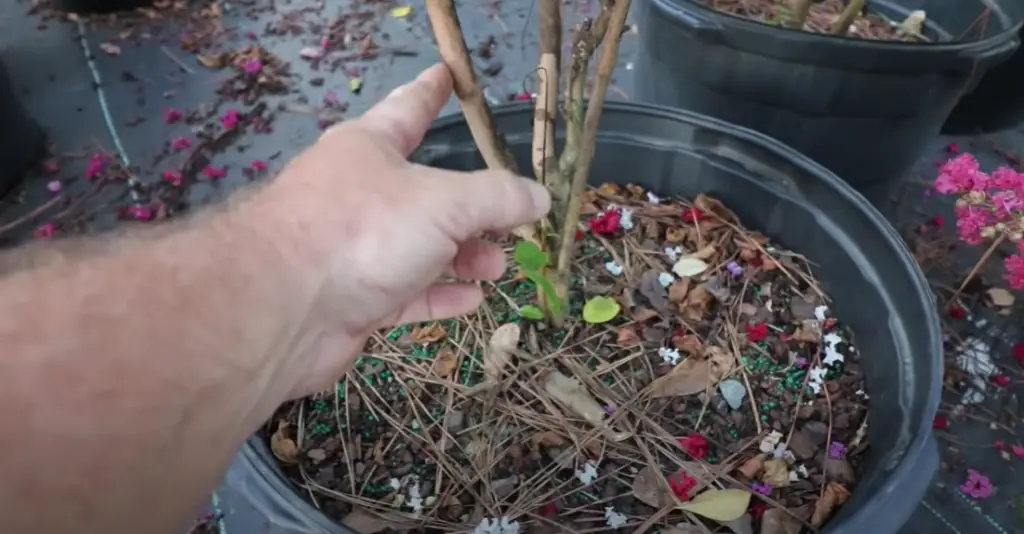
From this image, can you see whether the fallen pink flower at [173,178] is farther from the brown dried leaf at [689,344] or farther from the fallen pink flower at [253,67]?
the brown dried leaf at [689,344]

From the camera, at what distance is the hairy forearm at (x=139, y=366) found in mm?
395

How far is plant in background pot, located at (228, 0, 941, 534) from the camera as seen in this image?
69 centimetres

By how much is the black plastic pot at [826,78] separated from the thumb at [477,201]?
0.56 meters

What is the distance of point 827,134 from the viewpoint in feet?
3.63

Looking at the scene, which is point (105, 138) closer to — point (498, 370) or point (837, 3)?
point (498, 370)

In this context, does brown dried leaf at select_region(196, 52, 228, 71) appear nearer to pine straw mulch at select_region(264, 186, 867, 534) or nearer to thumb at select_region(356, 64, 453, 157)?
pine straw mulch at select_region(264, 186, 867, 534)

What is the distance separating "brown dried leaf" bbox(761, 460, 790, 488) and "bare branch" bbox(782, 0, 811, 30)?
2.14 feet

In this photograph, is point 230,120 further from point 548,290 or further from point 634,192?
point 548,290

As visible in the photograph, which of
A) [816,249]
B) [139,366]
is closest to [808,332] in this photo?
[816,249]

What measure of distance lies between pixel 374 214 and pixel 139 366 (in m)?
0.19

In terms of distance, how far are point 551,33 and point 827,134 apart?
0.63m

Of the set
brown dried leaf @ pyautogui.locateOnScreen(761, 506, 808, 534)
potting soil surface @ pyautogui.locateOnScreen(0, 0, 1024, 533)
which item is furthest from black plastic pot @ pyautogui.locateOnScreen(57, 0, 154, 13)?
brown dried leaf @ pyautogui.locateOnScreen(761, 506, 808, 534)

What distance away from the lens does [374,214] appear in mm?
546

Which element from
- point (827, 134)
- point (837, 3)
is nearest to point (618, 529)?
point (827, 134)
